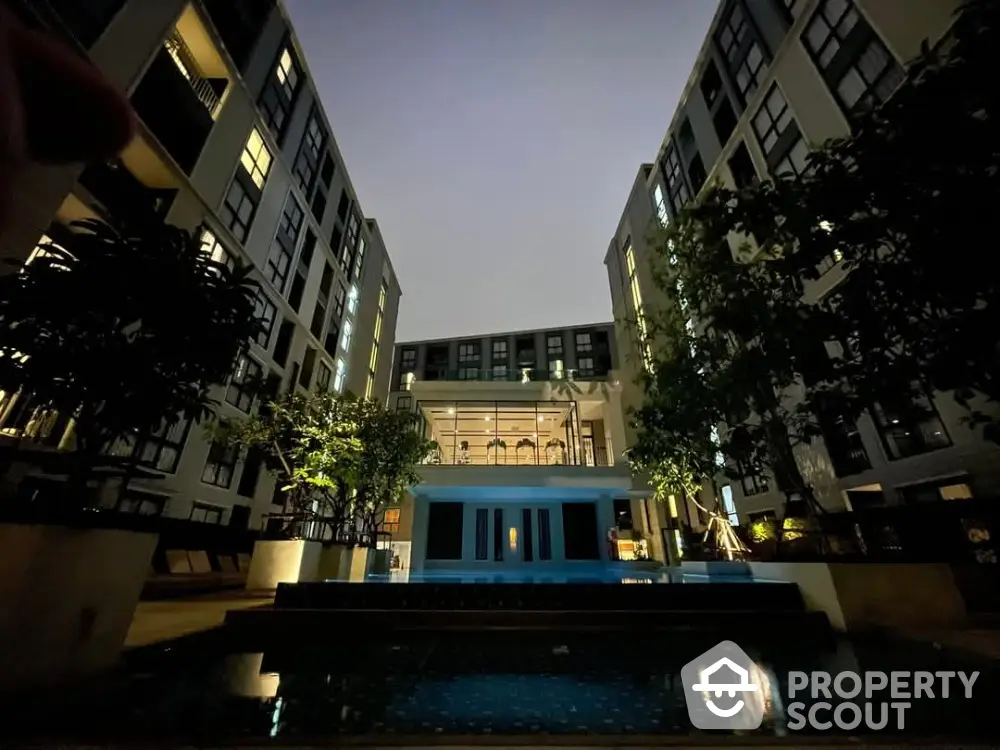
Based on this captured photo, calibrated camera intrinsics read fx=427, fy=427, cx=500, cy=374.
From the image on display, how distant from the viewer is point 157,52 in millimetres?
11250

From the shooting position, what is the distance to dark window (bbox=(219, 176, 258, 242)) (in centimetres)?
1453

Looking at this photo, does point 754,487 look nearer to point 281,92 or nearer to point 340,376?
point 340,376

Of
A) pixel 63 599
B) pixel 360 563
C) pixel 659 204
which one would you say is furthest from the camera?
pixel 659 204

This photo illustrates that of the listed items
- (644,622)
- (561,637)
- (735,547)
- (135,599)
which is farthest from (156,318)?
(735,547)

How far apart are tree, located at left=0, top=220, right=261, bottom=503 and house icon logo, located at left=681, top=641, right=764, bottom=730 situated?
16.6ft

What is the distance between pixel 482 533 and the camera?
1816 centimetres

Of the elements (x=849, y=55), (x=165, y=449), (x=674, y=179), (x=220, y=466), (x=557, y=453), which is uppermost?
(x=674, y=179)

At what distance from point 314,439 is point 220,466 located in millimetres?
6812

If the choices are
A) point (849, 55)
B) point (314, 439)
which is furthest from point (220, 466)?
point (849, 55)

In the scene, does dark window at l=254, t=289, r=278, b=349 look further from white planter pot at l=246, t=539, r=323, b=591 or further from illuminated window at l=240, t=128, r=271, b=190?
white planter pot at l=246, t=539, r=323, b=591

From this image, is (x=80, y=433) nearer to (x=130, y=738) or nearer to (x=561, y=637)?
(x=130, y=738)

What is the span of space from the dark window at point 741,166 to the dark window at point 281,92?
61.0ft

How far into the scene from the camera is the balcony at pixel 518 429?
61.4 feet

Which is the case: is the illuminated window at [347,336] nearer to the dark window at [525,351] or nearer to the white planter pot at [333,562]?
the white planter pot at [333,562]
